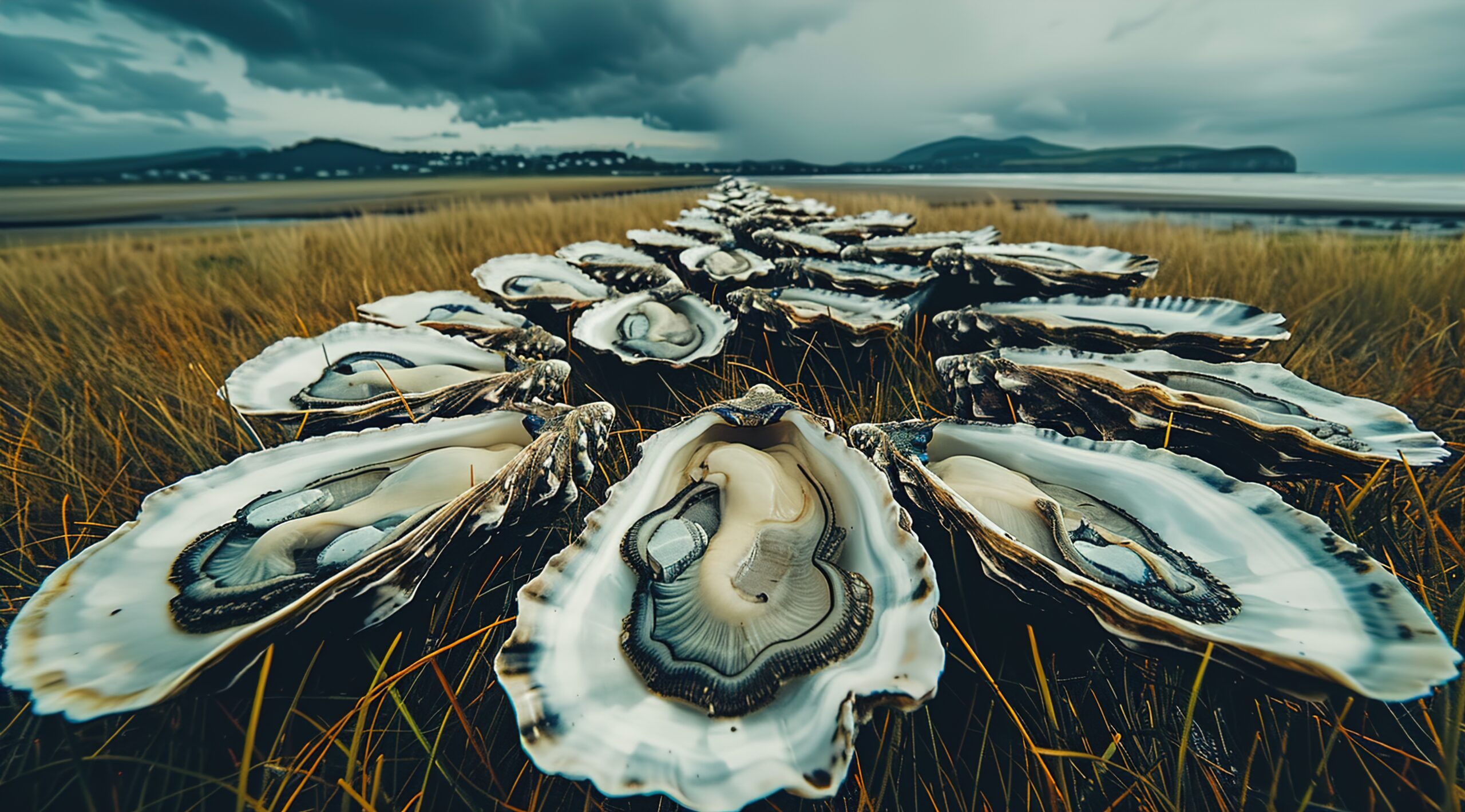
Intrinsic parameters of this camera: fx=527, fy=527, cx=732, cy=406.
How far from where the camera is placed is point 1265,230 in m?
4.35

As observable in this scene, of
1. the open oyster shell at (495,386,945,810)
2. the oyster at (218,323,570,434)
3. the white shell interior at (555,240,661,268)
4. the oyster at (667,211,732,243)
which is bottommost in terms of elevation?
the open oyster shell at (495,386,945,810)

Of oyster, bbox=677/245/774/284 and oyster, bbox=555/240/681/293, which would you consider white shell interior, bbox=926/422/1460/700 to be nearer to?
oyster, bbox=677/245/774/284

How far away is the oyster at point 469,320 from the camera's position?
1.51 m

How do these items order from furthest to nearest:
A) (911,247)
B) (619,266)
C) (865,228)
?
(865,228) < (911,247) < (619,266)

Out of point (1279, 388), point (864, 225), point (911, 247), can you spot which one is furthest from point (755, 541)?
point (864, 225)

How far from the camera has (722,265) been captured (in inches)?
94.5

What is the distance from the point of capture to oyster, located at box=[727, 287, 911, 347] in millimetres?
1408

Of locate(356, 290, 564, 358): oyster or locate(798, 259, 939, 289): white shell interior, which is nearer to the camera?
locate(356, 290, 564, 358): oyster

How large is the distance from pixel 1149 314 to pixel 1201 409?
0.88 metres

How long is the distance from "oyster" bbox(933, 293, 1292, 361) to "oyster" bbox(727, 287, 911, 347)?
0.68ft

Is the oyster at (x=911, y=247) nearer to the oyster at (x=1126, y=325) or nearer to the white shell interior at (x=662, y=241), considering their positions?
the oyster at (x=1126, y=325)

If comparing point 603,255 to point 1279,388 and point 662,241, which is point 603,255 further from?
point 1279,388

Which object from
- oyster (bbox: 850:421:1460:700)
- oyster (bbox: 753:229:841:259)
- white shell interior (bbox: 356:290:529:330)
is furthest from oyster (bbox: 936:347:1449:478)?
oyster (bbox: 753:229:841:259)

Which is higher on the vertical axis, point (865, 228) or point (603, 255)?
point (865, 228)
